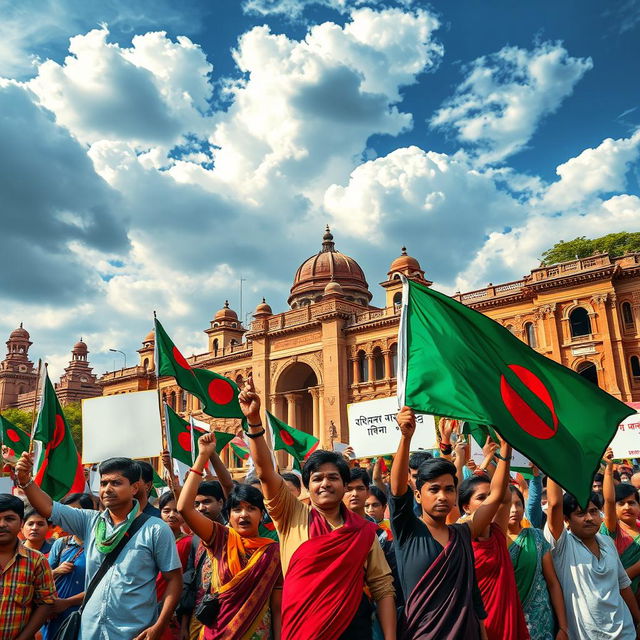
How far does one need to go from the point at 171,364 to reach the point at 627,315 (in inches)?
1014

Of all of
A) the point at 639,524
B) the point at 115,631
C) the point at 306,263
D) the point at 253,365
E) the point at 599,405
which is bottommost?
the point at 115,631

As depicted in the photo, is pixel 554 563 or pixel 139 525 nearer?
pixel 139 525

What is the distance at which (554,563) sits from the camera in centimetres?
426

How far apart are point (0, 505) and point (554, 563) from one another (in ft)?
12.7

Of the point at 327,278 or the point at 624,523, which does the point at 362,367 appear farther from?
the point at 624,523

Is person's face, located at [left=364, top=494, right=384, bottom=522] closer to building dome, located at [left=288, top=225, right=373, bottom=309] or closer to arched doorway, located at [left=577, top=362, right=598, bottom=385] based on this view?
arched doorway, located at [left=577, top=362, right=598, bottom=385]

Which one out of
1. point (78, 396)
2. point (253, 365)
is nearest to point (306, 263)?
point (253, 365)

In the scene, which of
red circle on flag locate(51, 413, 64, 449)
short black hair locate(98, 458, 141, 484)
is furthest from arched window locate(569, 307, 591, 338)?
short black hair locate(98, 458, 141, 484)

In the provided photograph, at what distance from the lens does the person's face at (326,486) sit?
3449mm

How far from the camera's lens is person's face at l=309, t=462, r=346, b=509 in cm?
345

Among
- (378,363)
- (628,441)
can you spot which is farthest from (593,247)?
(628,441)

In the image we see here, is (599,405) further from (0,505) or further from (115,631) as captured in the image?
(0,505)

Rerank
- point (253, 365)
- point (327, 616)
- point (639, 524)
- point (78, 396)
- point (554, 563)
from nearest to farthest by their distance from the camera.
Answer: point (327, 616), point (554, 563), point (639, 524), point (253, 365), point (78, 396)

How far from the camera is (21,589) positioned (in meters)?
3.83
